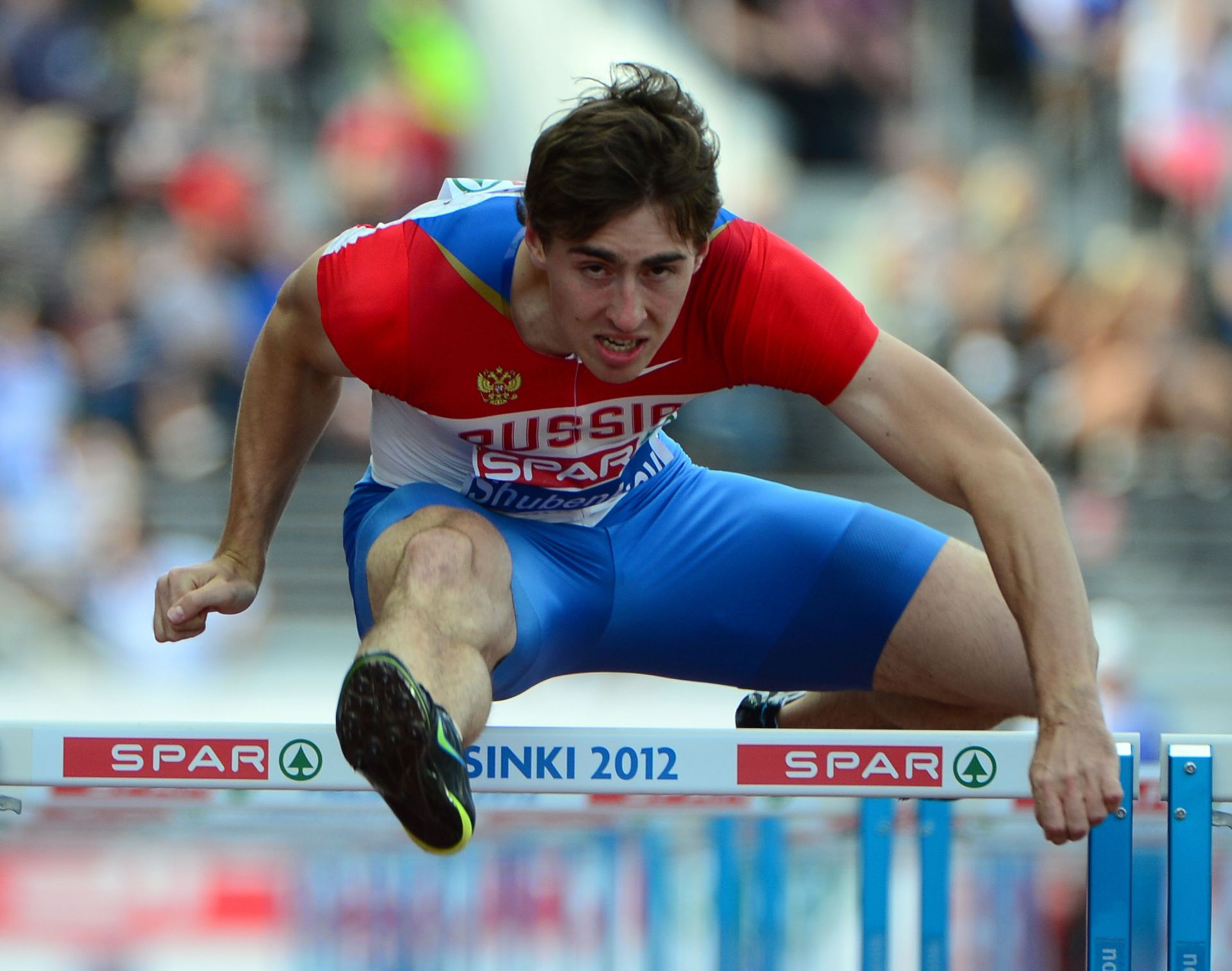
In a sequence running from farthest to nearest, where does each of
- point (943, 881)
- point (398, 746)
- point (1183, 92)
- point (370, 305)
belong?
point (1183, 92)
point (943, 881)
point (370, 305)
point (398, 746)

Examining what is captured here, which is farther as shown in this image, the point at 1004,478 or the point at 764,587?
the point at 764,587

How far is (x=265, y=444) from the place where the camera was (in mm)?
3012

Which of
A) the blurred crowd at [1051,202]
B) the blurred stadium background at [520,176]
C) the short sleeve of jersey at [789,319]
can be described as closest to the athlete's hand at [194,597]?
the short sleeve of jersey at [789,319]

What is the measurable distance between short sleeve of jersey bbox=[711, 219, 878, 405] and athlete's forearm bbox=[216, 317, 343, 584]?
2.49ft

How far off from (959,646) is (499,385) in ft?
2.99

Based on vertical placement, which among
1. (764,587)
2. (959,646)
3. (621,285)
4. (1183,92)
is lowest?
(959,646)

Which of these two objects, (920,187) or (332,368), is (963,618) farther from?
(920,187)

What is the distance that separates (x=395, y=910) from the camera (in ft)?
12.4

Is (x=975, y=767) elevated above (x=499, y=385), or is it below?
below

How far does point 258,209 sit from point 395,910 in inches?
199

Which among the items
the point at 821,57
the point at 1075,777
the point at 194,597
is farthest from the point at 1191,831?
the point at 821,57

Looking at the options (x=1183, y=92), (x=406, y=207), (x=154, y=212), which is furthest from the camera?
(x=1183, y=92)

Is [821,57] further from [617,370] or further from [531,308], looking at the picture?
[617,370]

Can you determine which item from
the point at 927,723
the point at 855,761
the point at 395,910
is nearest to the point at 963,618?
the point at 927,723
